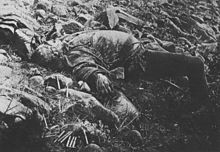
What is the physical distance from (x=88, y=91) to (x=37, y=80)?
0.54 m

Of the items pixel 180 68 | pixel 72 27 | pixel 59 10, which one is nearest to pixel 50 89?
pixel 72 27

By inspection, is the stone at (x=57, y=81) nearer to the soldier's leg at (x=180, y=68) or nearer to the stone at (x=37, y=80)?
the stone at (x=37, y=80)

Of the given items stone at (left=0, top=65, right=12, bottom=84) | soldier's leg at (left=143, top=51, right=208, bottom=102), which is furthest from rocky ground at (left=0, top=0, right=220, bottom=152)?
soldier's leg at (left=143, top=51, right=208, bottom=102)

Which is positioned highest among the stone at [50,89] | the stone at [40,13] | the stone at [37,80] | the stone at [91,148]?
the stone at [40,13]

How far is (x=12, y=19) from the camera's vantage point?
482 centimetres

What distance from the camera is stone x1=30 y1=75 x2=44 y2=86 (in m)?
4.01

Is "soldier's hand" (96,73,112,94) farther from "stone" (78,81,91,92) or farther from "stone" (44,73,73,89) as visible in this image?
"stone" (44,73,73,89)

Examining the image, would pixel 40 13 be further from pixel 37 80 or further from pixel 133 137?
pixel 133 137

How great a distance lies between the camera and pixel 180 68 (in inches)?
190

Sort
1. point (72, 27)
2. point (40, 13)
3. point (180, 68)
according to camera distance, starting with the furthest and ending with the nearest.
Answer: point (40, 13)
point (72, 27)
point (180, 68)

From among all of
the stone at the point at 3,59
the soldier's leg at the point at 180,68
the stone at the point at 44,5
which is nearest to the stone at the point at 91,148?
the stone at the point at 3,59

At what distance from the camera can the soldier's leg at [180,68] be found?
4.77 meters

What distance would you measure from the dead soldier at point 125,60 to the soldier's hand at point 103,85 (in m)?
0.12

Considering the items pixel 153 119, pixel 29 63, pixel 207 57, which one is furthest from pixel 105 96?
pixel 207 57
